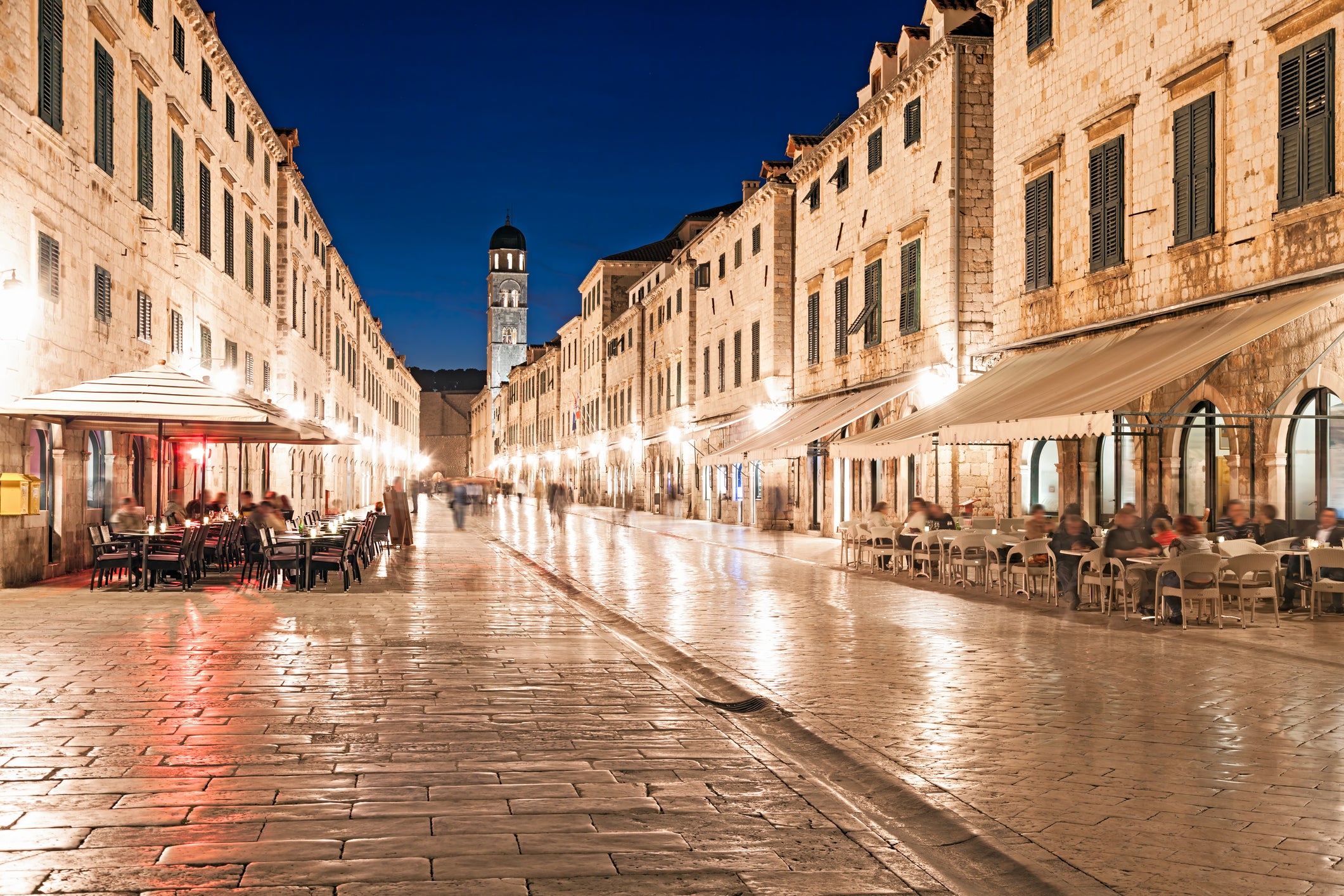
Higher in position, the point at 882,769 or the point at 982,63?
the point at 982,63

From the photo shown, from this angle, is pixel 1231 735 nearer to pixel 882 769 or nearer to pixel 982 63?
pixel 882 769

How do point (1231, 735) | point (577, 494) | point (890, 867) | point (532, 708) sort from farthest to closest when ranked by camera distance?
point (577, 494)
point (532, 708)
point (1231, 735)
point (890, 867)

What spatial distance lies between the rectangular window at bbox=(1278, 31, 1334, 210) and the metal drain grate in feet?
31.8

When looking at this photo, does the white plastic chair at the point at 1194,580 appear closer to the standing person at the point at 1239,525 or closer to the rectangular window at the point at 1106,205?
the standing person at the point at 1239,525

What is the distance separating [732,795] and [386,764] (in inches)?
74.0

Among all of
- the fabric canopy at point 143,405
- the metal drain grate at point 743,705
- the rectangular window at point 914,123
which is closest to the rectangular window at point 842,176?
the rectangular window at point 914,123

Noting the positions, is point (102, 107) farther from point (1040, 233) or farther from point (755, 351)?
point (755, 351)

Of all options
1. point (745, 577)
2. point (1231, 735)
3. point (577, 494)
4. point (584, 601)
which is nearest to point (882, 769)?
point (1231, 735)

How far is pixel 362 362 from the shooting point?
60.9 meters

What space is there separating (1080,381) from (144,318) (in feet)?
50.9

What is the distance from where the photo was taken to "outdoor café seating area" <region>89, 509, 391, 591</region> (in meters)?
15.9

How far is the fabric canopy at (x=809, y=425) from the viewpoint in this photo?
75.6ft

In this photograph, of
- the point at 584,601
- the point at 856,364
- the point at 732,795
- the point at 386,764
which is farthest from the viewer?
the point at 856,364

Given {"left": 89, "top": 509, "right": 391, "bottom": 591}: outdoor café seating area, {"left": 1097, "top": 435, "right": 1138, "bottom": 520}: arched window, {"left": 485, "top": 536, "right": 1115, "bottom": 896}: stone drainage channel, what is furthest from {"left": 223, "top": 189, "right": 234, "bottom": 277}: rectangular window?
{"left": 485, "top": 536, "right": 1115, "bottom": 896}: stone drainage channel
